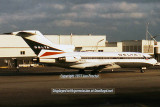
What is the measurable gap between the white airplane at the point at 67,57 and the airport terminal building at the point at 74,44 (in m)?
24.5

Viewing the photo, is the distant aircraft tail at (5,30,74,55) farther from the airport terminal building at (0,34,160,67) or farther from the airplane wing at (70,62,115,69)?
the airport terminal building at (0,34,160,67)

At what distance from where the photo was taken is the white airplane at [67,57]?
33719mm

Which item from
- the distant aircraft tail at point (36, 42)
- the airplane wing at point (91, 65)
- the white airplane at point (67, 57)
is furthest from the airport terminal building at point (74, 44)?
the airplane wing at point (91, 65)

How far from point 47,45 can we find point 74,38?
3709 centimetres

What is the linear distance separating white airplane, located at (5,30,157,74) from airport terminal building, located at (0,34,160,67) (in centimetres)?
2449

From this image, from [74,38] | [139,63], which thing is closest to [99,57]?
[139,63]

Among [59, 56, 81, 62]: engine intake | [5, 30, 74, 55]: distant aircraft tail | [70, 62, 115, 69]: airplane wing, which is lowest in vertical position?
[70, 62, 115, 69]: airplane wing

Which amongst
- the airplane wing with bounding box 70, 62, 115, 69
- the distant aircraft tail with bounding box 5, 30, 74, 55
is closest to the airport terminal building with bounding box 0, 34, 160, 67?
the distant aircraft tail with bounding box 5, 30, 74, 55

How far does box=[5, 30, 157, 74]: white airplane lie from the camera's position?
33.7m

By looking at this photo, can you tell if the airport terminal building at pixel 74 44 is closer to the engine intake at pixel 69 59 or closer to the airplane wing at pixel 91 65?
the airplane wing at pixel 91 65

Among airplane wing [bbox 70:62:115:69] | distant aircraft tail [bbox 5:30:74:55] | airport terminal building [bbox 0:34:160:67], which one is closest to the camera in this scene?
distant aircraft tail [bbox 5:30:74:55]

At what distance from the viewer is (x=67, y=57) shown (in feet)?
111

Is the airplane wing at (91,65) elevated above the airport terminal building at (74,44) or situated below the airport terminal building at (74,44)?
below

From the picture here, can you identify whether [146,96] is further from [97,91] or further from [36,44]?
[36,44]
